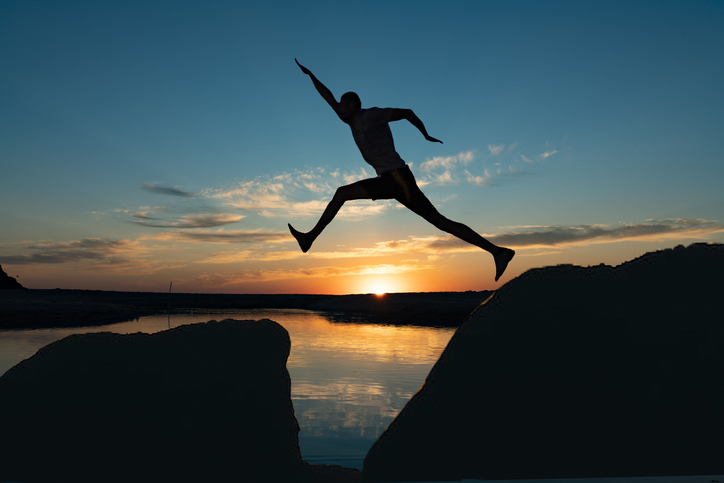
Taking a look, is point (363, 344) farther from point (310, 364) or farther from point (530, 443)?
point (530, 443)

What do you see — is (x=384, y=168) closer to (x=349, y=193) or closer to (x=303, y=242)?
(x=349, y=193)

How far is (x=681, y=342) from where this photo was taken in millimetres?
2850

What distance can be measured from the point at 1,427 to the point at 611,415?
4.11m

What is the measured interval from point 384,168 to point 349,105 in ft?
1.97

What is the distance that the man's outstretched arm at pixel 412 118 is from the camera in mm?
3818

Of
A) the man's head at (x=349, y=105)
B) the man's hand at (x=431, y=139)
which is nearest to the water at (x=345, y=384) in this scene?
the man's hand at (x=431, y=139)

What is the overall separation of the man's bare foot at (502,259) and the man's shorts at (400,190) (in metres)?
0.73

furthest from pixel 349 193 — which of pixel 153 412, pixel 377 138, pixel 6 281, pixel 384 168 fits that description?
pixel 6 281

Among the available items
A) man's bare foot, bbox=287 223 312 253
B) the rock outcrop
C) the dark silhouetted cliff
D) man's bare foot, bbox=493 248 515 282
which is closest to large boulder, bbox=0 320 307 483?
the dark silhouetted cliff

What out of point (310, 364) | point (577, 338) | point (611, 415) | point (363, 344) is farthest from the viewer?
point (363, 344)

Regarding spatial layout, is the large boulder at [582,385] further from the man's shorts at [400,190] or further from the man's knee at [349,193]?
the man's knee at [349,193]

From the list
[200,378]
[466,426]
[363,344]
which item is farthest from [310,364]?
[466,426]

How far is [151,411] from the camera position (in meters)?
3.30

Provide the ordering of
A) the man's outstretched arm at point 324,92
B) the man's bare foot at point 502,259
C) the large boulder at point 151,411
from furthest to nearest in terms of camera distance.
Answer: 1. the man's bare foot at point 502,259
2. the man's outstretched arm at point 324,92
3. the large boulder at point 151,411
